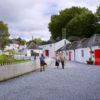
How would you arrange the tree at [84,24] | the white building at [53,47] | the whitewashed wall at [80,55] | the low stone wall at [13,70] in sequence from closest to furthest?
the low stone wall at [13,70]
the whitewashed wall at [80,55]
the tree at [84,24]
the white building at [53,47]

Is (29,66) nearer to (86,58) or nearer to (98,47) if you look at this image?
(98,47)

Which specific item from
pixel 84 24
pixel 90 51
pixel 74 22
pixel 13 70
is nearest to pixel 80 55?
pixel 90 51

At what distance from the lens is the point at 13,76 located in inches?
985

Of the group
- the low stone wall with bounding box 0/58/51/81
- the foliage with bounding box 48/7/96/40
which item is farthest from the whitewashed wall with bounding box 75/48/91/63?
the low stone wall with bounding box 0/58/51/81

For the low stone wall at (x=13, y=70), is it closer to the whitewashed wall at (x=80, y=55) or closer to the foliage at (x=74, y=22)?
the whitewashed wall at (x=80, y=55)

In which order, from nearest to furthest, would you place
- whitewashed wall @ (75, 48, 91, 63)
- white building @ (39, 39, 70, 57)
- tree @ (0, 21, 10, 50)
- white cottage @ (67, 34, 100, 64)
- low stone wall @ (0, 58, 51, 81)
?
1. low stone wall @ (0, 58, 51, 81)
2. white cottage @ (67, 34, 100, 64)
3. whitewashed wall @ (75, 48, 91, 63)
4. white building @ (39, 39, 70, 57)
5. tree @ (0, 21, 10, 50)

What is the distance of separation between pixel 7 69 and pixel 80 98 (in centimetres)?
1190

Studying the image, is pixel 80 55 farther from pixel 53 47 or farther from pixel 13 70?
pixel 13 70

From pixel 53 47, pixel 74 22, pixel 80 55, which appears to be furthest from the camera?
pixel 53 47

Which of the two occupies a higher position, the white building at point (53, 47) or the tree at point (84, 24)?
the tree at point (84, 24)

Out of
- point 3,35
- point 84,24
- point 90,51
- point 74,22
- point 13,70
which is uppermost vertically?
point 74,22

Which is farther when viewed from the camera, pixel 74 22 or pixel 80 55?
pixel 74 22

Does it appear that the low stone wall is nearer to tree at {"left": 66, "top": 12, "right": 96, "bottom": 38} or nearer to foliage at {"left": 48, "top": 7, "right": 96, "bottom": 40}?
tree at {"left": 66, "top": 12, "right": 96, "bottom": 38}

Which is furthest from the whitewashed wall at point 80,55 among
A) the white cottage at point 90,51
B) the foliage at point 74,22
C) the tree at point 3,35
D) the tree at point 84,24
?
the tree at point 3,35
